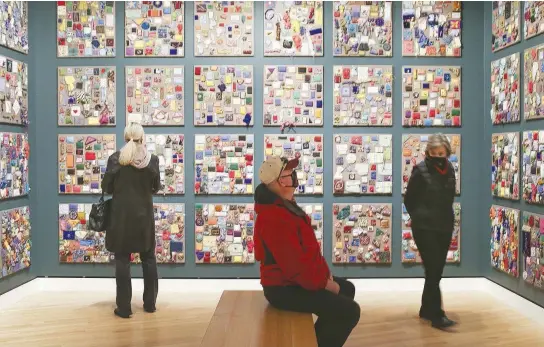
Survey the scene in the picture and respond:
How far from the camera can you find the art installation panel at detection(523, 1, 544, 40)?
554 centimetres

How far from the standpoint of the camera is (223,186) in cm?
680

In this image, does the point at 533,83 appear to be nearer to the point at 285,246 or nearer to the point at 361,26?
the point at 361,26

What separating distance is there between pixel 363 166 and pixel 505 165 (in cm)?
142

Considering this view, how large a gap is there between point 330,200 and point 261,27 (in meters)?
1.98

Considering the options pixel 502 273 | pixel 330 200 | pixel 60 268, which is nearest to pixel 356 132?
pixel 330 200

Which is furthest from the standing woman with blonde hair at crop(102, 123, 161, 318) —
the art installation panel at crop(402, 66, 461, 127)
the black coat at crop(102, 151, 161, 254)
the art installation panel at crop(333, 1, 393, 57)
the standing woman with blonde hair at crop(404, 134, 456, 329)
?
the art installation panel at crop(402, 66, 461, 127)

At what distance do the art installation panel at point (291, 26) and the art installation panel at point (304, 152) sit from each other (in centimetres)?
89

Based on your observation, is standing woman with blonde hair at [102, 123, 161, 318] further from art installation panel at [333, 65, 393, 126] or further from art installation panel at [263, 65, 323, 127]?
art installation panel at [333, 65, 393, 126]

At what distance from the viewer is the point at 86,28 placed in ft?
22.3

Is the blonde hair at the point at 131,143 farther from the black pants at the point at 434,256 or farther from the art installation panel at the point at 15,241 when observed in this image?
the black pants at the point at 434,256

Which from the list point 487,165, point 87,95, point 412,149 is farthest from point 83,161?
point 487,165

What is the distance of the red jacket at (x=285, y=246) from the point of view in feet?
11.8

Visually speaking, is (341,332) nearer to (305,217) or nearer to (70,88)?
(305,217)

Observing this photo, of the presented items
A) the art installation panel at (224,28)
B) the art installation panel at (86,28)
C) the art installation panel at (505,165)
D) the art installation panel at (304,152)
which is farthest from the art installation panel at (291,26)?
the art installation panel at (505,165)
